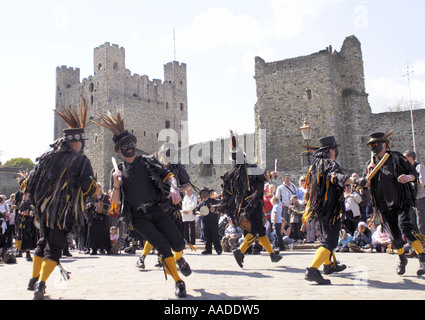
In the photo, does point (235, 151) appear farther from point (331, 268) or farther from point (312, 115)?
point (312, 115)

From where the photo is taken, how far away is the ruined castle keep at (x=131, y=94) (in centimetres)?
6009

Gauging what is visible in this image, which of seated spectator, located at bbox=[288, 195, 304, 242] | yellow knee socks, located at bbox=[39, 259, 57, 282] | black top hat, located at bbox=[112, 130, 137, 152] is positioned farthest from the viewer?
seated spectator, located at bbox=[288, 195, 304, 242]

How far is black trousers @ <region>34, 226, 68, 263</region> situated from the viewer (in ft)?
15.5

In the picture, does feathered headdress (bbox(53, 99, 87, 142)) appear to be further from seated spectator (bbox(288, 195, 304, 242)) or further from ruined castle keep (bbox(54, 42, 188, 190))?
ruined castle keep (bbox(54, 42, 188, 190))

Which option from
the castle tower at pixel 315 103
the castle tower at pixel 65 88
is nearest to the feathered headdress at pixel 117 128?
the castle tower at pixel 315 103

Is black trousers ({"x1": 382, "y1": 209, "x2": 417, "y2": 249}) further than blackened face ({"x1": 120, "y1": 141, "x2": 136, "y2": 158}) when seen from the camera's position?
Yes

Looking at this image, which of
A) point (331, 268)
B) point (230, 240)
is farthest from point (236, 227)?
point (331, 268)

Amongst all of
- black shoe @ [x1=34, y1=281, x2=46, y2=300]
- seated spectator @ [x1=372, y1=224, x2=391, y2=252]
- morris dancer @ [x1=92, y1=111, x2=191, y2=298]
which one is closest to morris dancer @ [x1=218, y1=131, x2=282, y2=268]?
morris dancer @ [x1=92, y1=111, x2=191, y2=298]

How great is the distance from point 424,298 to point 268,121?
26.2 meters

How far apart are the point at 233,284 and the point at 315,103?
81.9 ft

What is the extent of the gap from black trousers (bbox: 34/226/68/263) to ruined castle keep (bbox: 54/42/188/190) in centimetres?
5318

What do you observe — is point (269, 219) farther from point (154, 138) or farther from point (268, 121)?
point (154, 138)

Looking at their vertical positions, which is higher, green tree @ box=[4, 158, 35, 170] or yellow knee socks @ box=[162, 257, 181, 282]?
green tree @ box=[4, 158, 35, 170]
